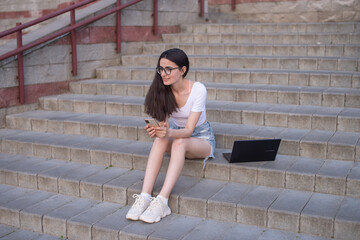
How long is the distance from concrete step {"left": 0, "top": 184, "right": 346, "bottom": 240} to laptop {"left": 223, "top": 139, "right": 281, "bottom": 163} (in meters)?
0.31

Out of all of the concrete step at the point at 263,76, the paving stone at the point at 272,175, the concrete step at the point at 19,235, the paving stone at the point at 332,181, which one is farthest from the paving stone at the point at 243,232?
the concrete step at the point at 263,76

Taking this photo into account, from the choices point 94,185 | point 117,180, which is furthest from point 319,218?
point 94,185

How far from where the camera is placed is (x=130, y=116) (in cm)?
607

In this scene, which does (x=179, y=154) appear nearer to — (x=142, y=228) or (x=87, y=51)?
(x=142, y=228)

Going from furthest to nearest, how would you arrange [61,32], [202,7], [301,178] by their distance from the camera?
1. [202,7]
2. [61,32]
3. [301,178]

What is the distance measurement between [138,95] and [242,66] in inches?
67.3

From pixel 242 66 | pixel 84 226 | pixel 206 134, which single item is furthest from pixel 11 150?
pixel 242 66

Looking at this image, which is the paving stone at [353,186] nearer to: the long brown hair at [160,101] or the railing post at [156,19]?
the long brown hair at [160,101]

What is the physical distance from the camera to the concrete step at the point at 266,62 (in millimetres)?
6359

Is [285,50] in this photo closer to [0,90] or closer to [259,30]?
[259,30]

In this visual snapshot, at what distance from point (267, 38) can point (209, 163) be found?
4.06 meters

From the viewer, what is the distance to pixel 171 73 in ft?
13.7

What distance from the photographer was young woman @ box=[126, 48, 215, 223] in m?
3.96

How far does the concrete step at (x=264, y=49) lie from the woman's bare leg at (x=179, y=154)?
11.0 feet
